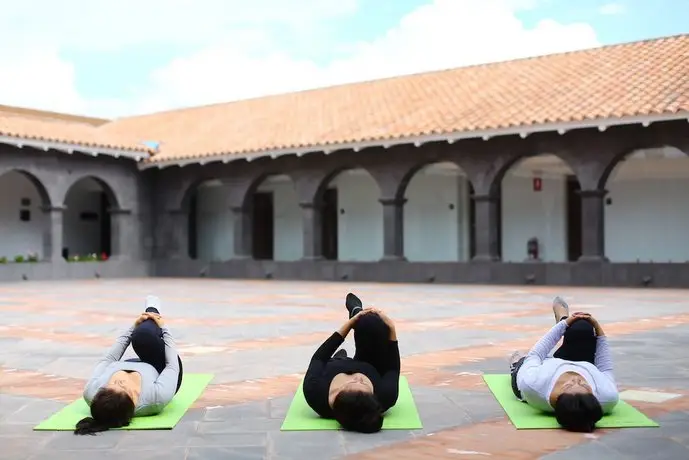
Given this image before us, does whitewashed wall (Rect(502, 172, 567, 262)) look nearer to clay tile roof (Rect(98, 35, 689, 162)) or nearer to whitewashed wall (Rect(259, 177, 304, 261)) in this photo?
clay tile roof (Rect(98, 35, 689, 162))

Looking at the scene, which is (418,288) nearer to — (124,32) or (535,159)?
(535,159)

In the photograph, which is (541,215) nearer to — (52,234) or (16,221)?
(52,234)

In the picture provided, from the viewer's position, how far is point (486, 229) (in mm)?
20672

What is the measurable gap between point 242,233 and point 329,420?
20653 mm

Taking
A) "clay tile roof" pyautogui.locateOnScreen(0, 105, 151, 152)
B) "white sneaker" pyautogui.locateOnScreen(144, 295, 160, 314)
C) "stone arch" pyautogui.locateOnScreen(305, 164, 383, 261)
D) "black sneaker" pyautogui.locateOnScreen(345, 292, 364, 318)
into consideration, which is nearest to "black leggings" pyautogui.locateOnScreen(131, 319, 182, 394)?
"white sneaker" pyautogui.locateOnScreen(144, 295, 160, 314)

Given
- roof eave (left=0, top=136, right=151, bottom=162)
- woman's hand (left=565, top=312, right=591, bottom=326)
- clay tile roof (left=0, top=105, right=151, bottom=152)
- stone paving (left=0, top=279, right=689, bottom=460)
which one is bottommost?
stone paving (left=0, top=279, right=689, bottom=460)

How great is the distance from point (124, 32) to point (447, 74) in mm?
29431

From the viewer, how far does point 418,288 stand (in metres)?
18.8

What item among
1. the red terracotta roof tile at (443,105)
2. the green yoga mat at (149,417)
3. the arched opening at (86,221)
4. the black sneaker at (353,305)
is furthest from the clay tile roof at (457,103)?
the green yoga mat at (149,417)

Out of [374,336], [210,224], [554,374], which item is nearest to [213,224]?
[210,224]

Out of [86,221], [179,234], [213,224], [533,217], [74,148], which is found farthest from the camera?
[86,221]

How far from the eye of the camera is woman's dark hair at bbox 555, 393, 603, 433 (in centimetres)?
458

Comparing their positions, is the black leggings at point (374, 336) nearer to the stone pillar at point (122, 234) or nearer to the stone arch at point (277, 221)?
the stone pillar at point (122, 234)

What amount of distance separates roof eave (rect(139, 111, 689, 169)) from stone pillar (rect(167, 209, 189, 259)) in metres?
1.74
